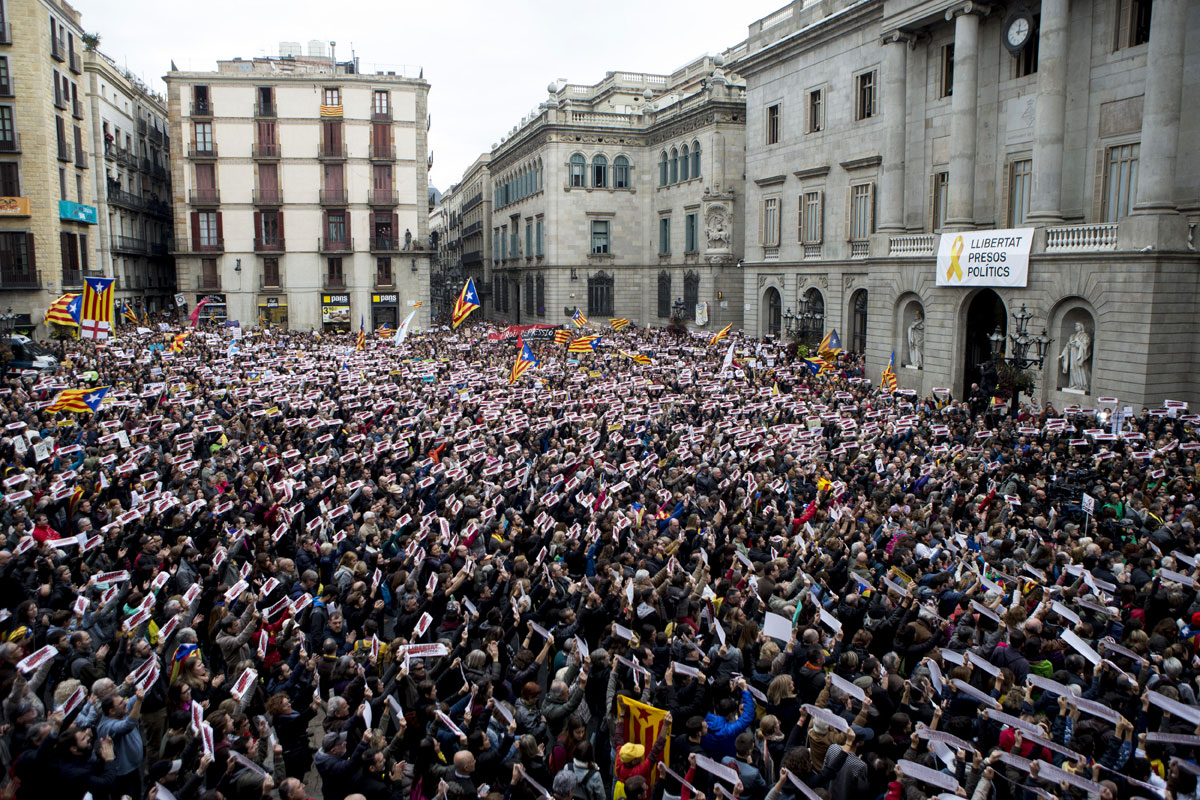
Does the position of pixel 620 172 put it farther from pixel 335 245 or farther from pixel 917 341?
pixel 917 341

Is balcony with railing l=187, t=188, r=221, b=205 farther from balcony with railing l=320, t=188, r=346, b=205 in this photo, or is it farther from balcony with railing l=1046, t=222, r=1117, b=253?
balcony with railing l=1046, t=222, r=1117, b=253

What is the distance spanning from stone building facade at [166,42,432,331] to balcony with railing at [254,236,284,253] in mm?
64

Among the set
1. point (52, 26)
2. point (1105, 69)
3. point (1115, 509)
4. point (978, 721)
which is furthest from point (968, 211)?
point (52, 26)

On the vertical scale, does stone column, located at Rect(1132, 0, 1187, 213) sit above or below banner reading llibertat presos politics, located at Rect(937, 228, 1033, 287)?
Answer: above

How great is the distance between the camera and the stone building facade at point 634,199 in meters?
50.6

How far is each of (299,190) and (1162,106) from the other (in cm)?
4656

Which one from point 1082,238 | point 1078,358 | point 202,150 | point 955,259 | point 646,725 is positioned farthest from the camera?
point 202,150

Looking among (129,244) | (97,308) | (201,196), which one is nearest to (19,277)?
(129,244)

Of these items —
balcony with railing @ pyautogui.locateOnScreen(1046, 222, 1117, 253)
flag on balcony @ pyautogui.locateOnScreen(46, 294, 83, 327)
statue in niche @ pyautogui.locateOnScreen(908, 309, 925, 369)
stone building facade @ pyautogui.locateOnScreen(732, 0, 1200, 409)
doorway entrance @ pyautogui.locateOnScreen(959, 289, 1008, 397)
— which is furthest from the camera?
statue in niche @ pyautogui.locateOnScreen(908, 309, 925, 369)

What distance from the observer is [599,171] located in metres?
58.5

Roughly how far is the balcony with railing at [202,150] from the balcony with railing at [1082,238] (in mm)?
47804

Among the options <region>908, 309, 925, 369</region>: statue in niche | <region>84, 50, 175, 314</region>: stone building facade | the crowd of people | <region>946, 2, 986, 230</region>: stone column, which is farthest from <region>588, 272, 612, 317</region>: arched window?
the crowd of people

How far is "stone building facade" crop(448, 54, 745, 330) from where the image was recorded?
50625 millimetres

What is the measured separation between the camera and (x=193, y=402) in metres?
21.0
